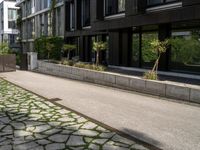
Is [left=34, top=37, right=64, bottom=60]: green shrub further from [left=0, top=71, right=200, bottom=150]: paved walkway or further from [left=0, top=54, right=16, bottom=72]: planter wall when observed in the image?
[left=0, top=71, right=200, bottom=150]: paved walkway

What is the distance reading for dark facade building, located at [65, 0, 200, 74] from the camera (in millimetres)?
15461

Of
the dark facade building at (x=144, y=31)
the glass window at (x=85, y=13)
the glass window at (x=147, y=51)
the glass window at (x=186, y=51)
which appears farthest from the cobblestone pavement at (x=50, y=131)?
the glass window at (x=85, y=13)

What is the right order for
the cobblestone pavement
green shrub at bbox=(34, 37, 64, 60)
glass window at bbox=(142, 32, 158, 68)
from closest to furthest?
the cobblestone pavement → glass window at bbox=(142, 32, 158, 68) → green shrub at bbox=(34, 37, 64, 60)

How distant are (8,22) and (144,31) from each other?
50834mm

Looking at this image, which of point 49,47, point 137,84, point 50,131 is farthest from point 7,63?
point 50,131

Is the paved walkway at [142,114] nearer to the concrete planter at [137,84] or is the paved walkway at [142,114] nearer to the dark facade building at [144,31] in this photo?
the concrete planter at [137,84]

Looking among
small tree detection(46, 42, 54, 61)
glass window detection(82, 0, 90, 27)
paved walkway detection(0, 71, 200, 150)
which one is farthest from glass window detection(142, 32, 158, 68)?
small tree detection(46, 42, 54, 61)

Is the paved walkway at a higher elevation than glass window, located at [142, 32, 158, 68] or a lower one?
lower

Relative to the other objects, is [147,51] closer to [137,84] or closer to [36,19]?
[137,84]

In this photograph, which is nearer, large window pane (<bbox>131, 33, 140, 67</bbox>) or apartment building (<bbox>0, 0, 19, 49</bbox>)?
large window pane (<bbox>131, 33, 140, 67</bbox>)

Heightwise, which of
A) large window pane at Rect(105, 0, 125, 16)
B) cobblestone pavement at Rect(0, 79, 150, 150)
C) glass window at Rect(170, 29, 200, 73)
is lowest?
cobblestone pavement at Rect(0, 79, 150, 150)

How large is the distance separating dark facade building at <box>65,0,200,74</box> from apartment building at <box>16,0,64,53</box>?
722 cm

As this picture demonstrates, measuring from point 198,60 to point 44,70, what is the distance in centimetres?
1352

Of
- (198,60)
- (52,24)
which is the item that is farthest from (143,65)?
(52,24)
